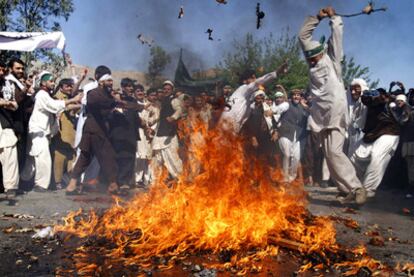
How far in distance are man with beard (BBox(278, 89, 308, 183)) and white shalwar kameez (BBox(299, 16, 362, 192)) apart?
9.65 feet

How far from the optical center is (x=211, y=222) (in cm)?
475

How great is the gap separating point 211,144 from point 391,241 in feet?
7.70

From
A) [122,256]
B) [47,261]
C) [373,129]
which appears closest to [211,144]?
[122,256]

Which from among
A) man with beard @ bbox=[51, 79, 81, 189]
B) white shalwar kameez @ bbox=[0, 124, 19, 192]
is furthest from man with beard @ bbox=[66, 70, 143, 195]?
white shalwar kameez @ bbox=[0, 124, 19, 192]

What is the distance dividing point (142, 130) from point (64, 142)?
177 centimetres

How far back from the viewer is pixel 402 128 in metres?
9.48

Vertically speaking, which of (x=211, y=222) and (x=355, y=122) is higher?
(x=355, y=122)

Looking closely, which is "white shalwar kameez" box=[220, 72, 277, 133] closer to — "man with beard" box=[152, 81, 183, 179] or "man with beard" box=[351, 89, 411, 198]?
"man with beard" box=[152, 81, 183, 179]

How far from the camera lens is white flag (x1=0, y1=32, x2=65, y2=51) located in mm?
11320

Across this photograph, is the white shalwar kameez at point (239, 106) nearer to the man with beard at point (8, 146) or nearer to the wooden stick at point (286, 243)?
the man with beard at point (8, 146)

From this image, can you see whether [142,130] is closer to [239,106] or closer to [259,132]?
[259,132]

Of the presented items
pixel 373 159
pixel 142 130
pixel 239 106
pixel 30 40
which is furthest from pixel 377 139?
pixel 30 40

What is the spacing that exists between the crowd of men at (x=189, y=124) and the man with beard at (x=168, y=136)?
0.9 inches

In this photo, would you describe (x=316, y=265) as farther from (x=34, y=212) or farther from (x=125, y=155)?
Result: (x=125, y=155)
